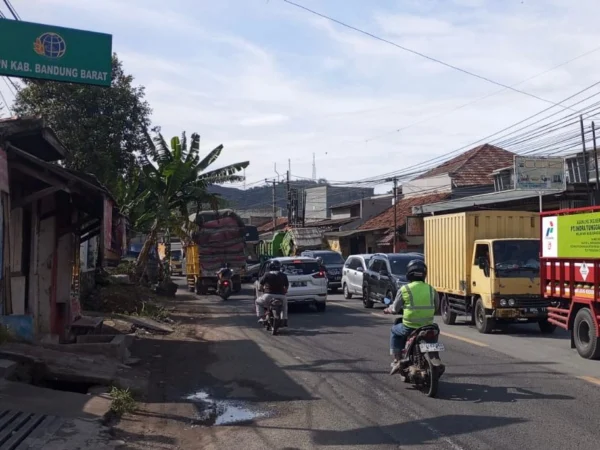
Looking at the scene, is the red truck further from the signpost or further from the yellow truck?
the signpost

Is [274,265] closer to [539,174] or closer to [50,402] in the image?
[539,174]

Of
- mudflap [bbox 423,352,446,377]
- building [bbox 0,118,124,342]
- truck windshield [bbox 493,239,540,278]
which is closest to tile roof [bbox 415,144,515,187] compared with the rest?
truck windshield [bbox 493,239,540,278]

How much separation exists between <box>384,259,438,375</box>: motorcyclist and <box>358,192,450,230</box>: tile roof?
117ft

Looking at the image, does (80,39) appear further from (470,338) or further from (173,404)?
(470,338)

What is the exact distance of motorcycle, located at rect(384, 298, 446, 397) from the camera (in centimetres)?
941

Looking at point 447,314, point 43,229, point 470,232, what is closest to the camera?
point 43,229

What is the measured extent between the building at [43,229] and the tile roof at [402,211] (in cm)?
3235

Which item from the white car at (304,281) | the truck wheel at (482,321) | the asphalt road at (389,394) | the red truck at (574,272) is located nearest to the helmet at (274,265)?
the white car at (304,281)

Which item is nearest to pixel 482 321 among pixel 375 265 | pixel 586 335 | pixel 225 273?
pixel 586 335

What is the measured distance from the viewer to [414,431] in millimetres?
7664

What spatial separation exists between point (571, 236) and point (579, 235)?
30cm

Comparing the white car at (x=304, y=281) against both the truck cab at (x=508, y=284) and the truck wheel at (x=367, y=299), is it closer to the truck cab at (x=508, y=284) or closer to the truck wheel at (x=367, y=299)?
the truck wheel at (x=367, y=299)

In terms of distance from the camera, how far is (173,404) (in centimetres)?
958

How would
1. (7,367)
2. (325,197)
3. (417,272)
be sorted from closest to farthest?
(7,367) < (417,272) < (325,197)
